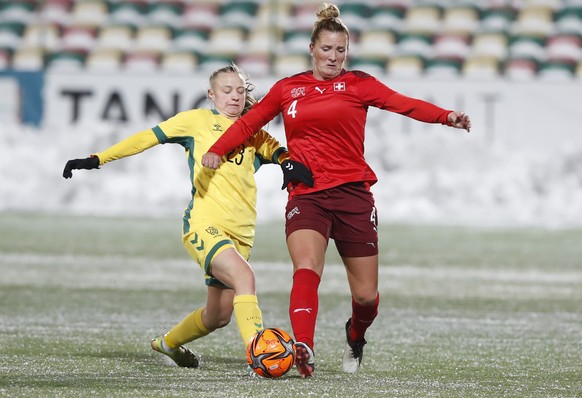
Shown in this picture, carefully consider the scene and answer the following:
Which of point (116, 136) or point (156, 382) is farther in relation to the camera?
point (116, 136)

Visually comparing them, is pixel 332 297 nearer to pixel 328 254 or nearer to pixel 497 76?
pixel 328 254

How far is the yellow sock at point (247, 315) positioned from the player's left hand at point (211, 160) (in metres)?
0.69

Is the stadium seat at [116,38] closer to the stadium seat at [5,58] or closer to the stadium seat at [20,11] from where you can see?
the stadium seat at [20,11]

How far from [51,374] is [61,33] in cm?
1870

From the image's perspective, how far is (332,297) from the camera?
11977 millimetres

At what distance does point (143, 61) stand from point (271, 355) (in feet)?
61.7

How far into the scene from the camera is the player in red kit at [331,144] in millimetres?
7109

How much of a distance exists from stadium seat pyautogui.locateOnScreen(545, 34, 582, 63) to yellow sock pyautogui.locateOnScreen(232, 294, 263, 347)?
58.8 feet

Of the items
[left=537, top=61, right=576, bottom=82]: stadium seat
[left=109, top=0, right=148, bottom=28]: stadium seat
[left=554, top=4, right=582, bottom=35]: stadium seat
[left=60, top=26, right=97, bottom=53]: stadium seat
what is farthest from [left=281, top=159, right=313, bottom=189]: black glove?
[left=109, top=0, right=148, bottom=28]: stadium seat

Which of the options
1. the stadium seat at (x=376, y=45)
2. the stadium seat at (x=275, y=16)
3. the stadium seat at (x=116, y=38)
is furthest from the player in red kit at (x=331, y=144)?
the stadium seat at (x=116, y=38)

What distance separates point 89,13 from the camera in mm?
25344

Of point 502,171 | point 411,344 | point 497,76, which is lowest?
point 411,344

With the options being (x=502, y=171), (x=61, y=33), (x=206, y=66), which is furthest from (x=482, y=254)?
(x=61, y=33)

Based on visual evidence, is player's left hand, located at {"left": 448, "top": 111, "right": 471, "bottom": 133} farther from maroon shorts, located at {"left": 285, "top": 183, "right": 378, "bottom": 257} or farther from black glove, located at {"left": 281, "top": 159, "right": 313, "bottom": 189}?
black glove, located at {"left": 281, "top": 159, "right": 313, "bottom": 189}
